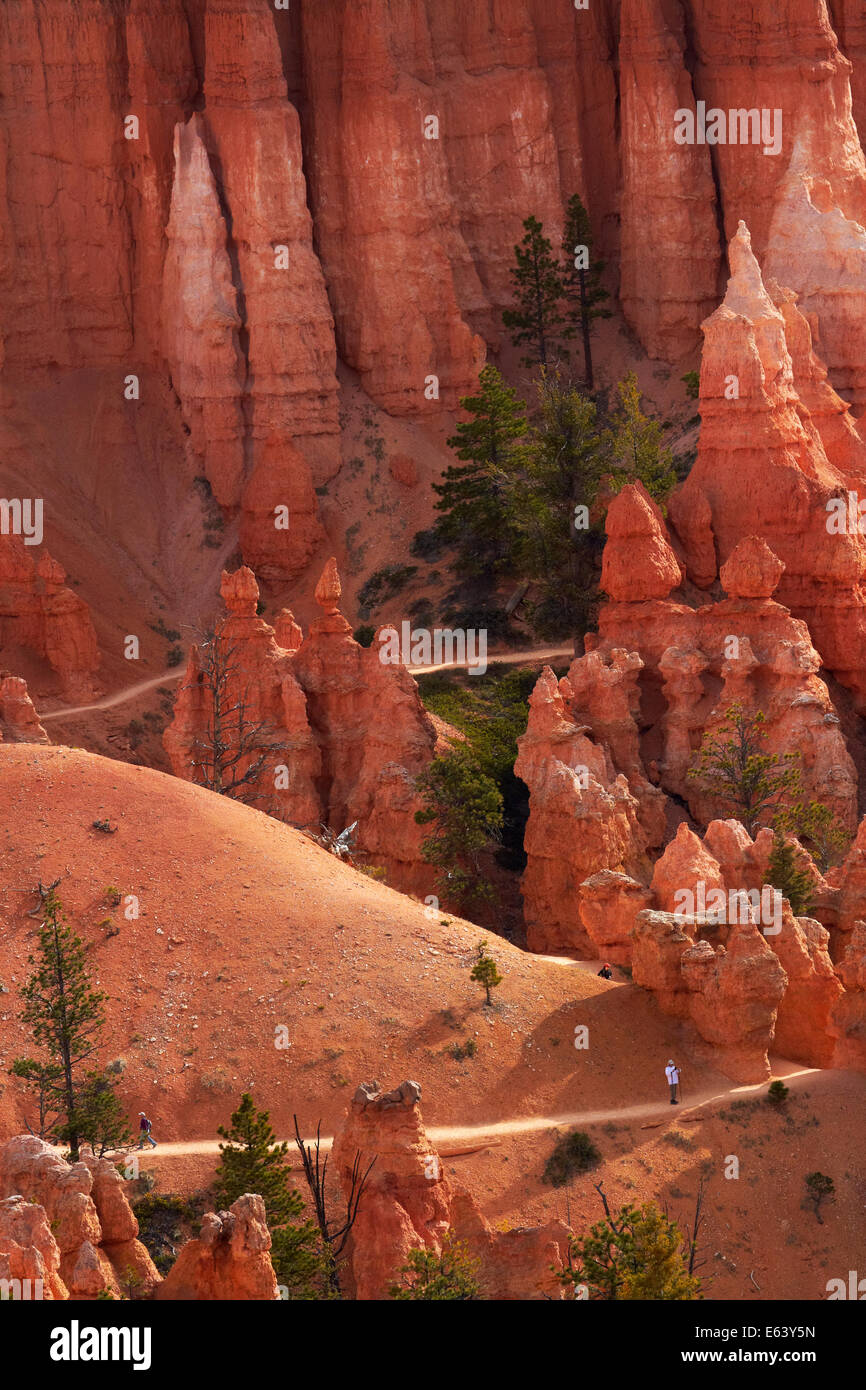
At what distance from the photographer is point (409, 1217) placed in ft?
104

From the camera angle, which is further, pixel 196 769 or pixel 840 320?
pixel 840 320

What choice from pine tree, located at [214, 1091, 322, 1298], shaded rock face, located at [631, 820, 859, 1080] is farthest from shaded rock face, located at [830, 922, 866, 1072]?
pine tree, located at [214, 1091, 322, 1298]

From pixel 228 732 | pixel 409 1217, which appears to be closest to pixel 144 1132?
pixel 409 1217

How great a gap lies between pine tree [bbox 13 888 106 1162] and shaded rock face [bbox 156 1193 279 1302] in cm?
596

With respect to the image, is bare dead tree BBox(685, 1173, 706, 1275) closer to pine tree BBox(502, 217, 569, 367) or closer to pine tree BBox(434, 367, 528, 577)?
pine tree BBox(434, 367, 528, 577)

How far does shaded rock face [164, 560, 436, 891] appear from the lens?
5234 cm

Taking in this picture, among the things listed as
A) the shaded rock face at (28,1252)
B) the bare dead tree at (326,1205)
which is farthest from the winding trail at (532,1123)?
the shaded rock face at (28,1252)

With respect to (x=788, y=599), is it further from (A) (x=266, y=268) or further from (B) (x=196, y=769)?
(A) (x=266, y=268)

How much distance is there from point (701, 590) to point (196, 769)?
13.5 metres

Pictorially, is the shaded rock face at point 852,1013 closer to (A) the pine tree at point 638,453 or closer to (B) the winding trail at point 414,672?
(B) the winding trail at point 414,672

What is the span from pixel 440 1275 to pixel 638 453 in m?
36.4

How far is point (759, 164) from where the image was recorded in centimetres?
7438
